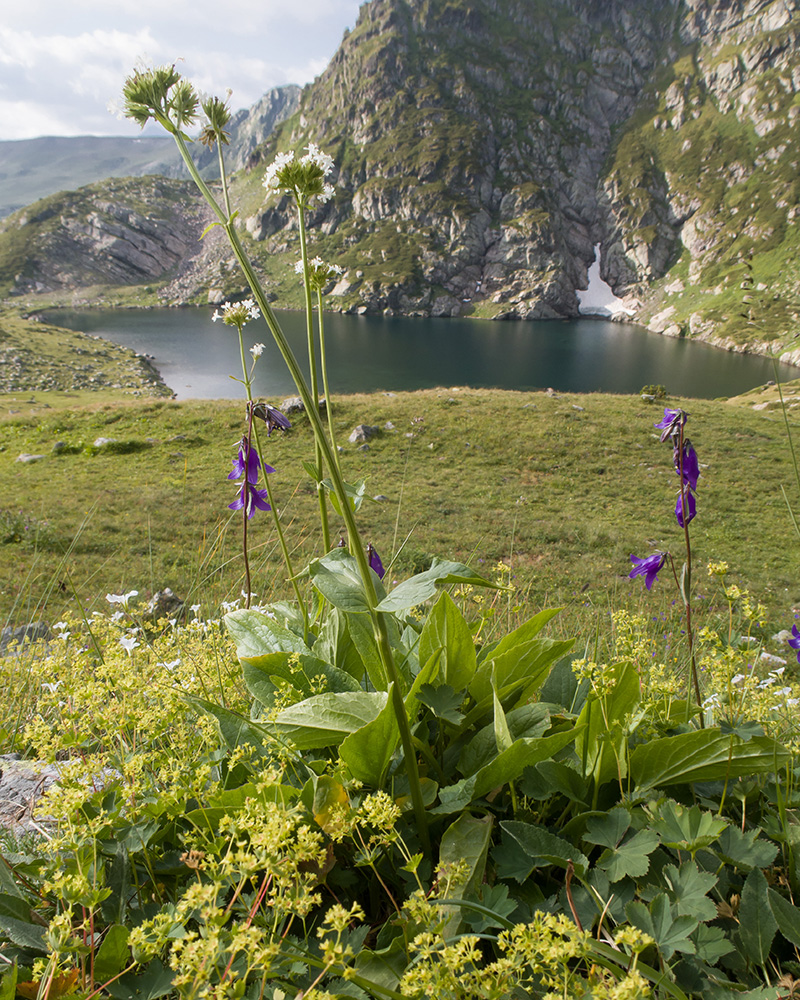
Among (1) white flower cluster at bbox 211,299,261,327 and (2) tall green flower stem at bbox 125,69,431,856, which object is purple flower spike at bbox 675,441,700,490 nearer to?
(2) tall green flower stem at bbox 125,69,431,856

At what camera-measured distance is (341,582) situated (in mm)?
1591

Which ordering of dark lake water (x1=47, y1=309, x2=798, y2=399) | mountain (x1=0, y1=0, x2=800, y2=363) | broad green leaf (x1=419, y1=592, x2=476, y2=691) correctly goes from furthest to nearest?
1. mountain (x1=0, y1=0, x2=800, y2=363)
2. dark lake water (x1=47, y1=309, x2=798, y2=399)
3. broad green leaf (x1=419, y1=592, x2=476, y2=691)

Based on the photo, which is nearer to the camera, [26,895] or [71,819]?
[71,819]

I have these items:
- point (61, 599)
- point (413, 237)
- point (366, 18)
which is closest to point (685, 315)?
point (413, 237)

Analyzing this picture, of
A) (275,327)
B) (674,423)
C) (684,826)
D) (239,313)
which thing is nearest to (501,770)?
(684,826)

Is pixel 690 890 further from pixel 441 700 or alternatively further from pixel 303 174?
pixel 303 174

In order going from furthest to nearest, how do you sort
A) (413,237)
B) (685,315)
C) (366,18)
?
(366,18) < (413,237) < (685,315)

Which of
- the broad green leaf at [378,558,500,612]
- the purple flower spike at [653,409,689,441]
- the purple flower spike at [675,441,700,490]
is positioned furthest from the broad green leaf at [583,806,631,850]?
the purple flower spike at [653,409,689,441]

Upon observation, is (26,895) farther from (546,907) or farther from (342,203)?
(342,203)

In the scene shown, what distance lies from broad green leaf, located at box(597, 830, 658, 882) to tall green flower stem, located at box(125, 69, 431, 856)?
0.53 metres

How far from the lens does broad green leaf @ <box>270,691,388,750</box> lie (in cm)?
175

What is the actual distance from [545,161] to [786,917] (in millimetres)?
199211

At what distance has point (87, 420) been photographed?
2586 cm

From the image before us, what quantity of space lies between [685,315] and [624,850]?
138 m
